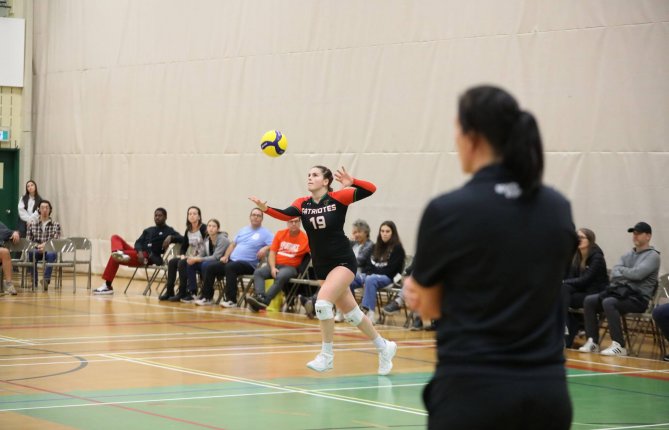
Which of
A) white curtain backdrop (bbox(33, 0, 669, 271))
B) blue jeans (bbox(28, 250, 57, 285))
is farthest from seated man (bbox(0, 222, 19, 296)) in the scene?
white curtain backdrop (bbox(33, 0, 669, 271))

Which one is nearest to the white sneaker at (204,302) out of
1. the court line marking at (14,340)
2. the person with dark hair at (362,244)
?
the person with dark hair at (362,244)

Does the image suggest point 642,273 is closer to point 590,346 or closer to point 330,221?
point 590,346

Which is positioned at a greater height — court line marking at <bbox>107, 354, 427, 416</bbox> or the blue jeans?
the blue jeans

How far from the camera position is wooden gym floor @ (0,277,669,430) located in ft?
23.2

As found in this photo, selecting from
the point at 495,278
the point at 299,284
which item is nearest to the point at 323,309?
the point at 299,284

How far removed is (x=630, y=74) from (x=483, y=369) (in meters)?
11.3

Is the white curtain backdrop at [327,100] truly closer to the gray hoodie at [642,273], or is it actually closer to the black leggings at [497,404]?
the gray hoodie at [642,273]

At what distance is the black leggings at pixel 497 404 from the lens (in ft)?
7.86

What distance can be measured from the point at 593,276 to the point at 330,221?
12.5 feet

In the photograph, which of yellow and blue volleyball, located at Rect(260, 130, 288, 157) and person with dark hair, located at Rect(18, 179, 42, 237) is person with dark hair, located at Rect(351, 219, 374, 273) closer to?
yellow and blue volleyball, located at Rect(260, 130, 288, 157)

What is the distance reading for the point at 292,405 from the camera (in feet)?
25.0

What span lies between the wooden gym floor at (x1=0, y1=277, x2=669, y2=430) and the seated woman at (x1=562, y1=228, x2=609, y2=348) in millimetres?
636

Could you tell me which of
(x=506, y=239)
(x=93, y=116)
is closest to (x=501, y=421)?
(x=506, y=239)

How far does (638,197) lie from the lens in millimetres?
12891
